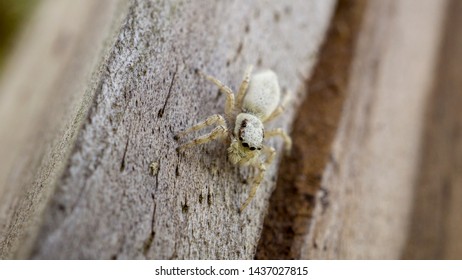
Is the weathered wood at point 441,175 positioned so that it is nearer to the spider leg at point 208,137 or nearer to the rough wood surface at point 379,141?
the rough wood surface at point 379,141

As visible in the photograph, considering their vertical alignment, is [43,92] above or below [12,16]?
below

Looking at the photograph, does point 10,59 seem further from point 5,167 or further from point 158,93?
point 158,93

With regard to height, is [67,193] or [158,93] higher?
[158,93]

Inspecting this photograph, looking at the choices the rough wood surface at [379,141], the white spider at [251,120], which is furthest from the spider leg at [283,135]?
the rough wood surface at [379,141]

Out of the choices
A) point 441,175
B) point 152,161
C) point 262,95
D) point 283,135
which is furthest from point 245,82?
point 441,175

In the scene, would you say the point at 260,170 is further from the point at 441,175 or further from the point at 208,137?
the point at 441,175

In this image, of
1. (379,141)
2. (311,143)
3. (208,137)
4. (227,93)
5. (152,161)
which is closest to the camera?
(152,161)
